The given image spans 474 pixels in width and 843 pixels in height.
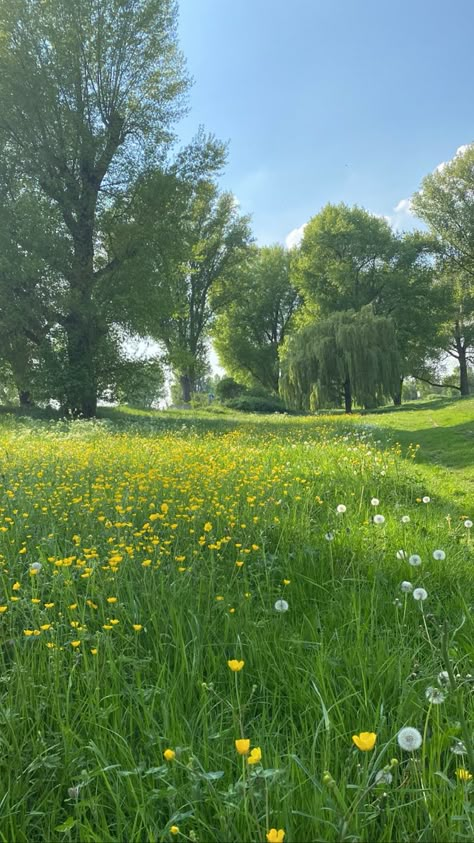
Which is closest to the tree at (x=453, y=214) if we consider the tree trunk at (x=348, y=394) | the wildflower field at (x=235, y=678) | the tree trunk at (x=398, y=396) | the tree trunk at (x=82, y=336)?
the tree trunk at (x=398, y=396)

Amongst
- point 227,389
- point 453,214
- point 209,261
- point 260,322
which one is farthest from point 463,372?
point 209,261

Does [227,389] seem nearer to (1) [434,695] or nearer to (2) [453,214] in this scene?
(2) [453,214]

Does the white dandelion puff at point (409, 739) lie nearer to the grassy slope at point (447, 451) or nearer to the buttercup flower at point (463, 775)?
the buttercup flower at point (463, 775)

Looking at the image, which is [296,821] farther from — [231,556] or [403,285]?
[403,285]

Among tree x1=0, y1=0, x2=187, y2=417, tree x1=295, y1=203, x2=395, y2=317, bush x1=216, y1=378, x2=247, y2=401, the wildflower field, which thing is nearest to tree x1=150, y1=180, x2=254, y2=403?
bush x1=216, y1=378, x2=247, y2=401

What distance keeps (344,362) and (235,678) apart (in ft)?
75.0

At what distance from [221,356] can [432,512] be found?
1607 inches

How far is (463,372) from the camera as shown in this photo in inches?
1543

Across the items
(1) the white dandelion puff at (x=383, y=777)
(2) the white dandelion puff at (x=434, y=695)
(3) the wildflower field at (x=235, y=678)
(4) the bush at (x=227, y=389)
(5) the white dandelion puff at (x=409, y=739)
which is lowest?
(3) the wildflower field at (x=235, y=678)

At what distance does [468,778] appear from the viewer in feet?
4.49

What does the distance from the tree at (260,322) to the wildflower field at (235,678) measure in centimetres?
3973

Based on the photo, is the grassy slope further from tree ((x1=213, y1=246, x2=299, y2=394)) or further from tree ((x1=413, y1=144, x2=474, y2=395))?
tree ((x1=213, y1=246, x2=299, y2=394))

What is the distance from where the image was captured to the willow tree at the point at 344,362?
23359mm

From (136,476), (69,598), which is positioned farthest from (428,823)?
(136,476)
